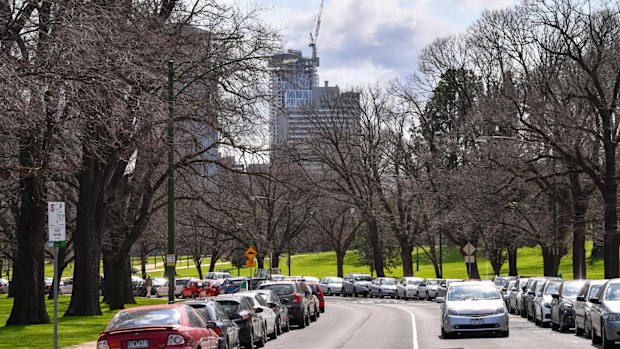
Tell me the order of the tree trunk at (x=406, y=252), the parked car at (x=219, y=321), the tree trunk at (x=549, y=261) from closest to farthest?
the parked car at (x=219, y=321)
the tree trunk at (x=549, y=261)
the tree trunk at (x=406, y=252)

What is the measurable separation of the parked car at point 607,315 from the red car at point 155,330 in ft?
28.5

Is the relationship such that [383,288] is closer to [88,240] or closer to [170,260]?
[88,240]

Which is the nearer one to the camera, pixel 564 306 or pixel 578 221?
pixel 564 306

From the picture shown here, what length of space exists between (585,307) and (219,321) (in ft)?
32.4

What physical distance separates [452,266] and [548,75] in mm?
71234

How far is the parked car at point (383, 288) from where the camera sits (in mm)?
73750

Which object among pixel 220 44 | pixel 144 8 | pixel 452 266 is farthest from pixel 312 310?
pixel 452 266

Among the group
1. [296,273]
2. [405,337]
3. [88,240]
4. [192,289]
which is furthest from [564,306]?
[296,273]

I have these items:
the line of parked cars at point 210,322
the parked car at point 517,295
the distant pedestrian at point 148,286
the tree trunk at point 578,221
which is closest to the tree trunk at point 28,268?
the line of parked cars at point 210,322

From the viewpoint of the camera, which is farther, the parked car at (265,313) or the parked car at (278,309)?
the parked car at (278,309)

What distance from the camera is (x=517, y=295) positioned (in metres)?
43.6

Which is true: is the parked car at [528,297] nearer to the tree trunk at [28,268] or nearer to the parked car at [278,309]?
the parked car at [278,309]

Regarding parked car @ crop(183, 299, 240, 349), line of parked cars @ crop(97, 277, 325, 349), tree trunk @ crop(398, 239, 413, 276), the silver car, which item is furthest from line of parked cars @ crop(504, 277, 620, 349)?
tree trunk @ crop(398, 239, 413, 276)

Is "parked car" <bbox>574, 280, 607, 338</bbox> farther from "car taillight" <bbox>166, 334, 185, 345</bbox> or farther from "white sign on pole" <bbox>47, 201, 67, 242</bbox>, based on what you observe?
"white sign on pole" <bbox>47, 201, 67, 242</bbox>
